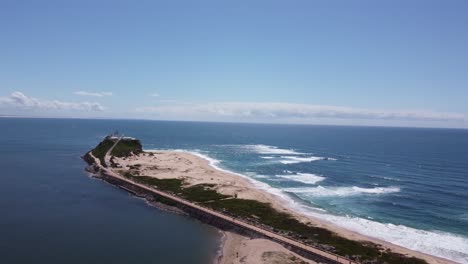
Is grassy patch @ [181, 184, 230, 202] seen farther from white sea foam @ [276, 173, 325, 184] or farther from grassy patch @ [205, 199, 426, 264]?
white sea foam @ [276, 173, 325, 184]

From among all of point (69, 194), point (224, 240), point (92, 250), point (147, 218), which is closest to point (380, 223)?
point (224, 240)

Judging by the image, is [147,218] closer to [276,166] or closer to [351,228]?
[351,228]

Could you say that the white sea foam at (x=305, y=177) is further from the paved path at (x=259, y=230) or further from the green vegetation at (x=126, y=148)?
the green vegetation at (x=126, y=148)

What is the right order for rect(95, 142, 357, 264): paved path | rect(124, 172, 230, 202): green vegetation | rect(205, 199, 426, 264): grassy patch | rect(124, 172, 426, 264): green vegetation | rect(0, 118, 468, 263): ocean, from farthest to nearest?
rect(124, 172, 230, 202): green vegetation < rect(0, 118, 468, 263): ocean < rect(124, 172, 426, 264): green vegetation < rect(205, 199, 426, 264): grassy patch < rect(95, 142, 357, 264): paved path

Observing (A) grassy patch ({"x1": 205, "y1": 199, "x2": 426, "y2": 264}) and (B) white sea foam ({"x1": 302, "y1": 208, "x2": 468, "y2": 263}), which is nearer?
(A) grassy patch ({"x1": 205, "y1": 199, "x2": 426, "y2": 264})

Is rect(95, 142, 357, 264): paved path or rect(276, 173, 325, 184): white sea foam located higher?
rect(276, 173, 325, 184): white sea foam

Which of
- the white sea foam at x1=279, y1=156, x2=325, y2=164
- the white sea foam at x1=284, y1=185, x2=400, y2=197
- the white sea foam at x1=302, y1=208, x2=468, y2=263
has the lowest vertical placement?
the white sea foam at x1=302, y1=208, x2=468, y2=263

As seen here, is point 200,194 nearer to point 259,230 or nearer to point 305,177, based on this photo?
point 259,230

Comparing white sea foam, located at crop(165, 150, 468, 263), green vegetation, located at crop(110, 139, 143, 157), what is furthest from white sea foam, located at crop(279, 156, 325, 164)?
white sea foam, located at crop(165, 150, 468, 263)

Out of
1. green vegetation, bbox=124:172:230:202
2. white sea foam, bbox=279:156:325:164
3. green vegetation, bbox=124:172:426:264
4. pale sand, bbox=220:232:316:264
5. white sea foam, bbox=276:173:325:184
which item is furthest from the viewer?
white sea foam, bbox=279:156:325:164
